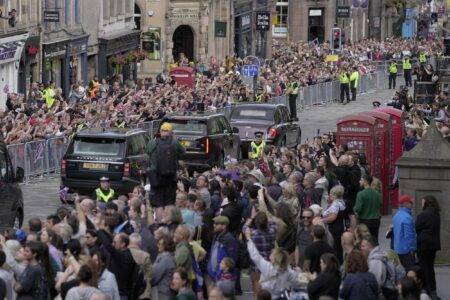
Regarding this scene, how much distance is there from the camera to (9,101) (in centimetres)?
4441

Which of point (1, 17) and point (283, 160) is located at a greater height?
point (1, 17)

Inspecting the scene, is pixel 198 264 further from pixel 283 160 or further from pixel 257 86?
pixel 257 86

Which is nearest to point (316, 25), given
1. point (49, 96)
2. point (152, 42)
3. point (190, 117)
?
point (152, 42)

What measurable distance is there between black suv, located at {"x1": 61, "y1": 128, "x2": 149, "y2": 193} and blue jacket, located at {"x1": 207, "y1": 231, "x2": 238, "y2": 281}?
1214 centimetres

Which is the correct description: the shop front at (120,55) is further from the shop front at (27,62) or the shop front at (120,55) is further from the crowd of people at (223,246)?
the crowd of people at (223,246)

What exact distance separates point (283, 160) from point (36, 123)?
9606mm

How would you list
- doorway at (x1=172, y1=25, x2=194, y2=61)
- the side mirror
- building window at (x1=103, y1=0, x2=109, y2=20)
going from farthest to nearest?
doorway at (x1=172, y1=25, x2=194, y2=61) → building window at (x1=103, y1=0, x2=109, y2=20) → the side mirror

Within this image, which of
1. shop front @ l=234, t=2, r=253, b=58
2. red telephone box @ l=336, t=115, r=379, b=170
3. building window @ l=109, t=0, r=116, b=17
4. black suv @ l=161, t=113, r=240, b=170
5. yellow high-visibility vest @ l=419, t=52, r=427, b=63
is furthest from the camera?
shop front @ l=234, t=2, r=253, b=58

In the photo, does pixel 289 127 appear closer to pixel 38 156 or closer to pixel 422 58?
pixel 38 156

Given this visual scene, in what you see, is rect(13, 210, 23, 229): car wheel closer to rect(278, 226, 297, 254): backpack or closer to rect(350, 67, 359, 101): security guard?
rect(278, 226, 297, 254): backpack

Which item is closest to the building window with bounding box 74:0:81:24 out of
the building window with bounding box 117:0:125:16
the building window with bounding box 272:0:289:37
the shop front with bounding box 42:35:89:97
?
the shop front with bounding box 42:35:89:97

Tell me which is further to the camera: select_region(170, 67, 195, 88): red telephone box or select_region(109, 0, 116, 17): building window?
select_region(109, 0, 116, 17): building window

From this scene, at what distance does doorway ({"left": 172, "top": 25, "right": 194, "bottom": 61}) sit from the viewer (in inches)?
3103

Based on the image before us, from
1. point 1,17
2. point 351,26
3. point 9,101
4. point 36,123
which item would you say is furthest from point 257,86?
point 351,26
